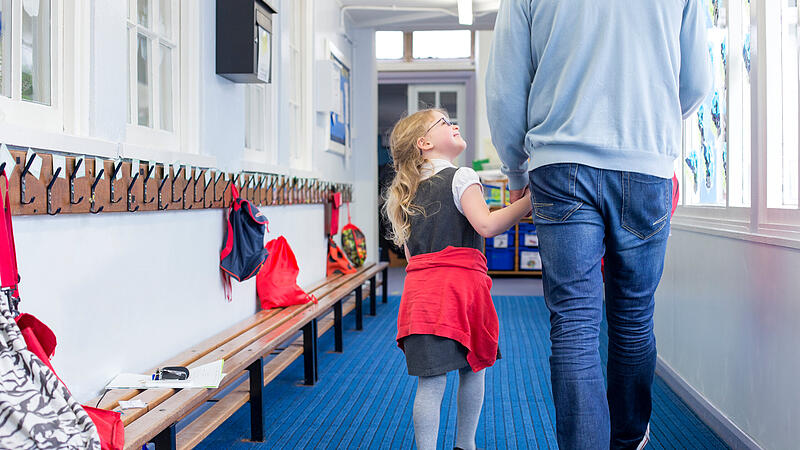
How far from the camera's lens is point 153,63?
253cm

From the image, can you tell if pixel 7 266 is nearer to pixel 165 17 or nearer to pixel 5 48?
pixel 5 48

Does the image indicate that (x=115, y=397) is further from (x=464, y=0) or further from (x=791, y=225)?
(x=464, y=0)

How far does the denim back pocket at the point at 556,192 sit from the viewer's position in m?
1.52

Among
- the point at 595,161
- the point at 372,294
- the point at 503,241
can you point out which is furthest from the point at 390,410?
the point at 503,241

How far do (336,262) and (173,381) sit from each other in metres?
3.07

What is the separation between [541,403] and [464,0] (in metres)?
3.69

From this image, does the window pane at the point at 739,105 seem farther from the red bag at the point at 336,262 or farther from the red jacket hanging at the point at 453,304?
the red bag at the point at 336,262

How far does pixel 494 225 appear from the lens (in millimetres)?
1822

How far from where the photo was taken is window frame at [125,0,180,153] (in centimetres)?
233

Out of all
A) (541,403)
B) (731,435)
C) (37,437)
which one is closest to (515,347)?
(541,403)

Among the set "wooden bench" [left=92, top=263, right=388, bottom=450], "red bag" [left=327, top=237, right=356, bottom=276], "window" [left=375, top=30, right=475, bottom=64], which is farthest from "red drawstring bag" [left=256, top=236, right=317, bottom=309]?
"window" [left=375, top=30, right=475, bottom=64]

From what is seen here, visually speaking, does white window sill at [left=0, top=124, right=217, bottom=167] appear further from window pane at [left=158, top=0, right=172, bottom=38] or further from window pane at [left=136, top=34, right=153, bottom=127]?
window pane at [left=158, top=0, right=172, bottom=38]

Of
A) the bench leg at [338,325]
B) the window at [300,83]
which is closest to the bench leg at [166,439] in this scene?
the bench leg at [338,325]

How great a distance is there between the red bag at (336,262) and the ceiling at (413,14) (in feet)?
6.90
